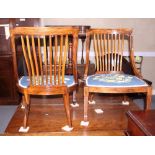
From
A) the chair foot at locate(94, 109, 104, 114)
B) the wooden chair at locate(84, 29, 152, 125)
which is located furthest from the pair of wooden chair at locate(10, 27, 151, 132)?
the chair foot at locate(94, 109, 104, 114)

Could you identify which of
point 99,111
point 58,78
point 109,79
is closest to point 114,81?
point 109,79

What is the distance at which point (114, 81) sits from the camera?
197 cm

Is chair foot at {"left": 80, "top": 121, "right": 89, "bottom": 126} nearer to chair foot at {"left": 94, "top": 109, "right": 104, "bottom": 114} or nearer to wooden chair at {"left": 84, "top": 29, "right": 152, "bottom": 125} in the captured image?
wooden chair at {"left": 84, "top": 29, "right": 152, "bottom": 125}

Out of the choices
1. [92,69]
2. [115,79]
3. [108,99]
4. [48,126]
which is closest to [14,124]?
[48,126]

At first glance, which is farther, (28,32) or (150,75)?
(150,75)

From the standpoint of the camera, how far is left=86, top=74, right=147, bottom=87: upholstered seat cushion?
1896 millimetres

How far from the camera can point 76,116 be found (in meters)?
2.09

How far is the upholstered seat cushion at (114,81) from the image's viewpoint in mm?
1896

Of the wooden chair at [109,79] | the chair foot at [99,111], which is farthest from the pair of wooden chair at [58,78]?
the chair foot at [99,111]

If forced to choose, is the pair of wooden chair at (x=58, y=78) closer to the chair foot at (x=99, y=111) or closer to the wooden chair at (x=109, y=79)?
the wooden chair at (x=109, y=79)

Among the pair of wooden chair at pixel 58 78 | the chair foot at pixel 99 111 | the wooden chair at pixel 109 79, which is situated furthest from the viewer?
the chair foot at pixel 99 111

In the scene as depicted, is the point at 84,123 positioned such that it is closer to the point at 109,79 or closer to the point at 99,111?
the point at 99,111
